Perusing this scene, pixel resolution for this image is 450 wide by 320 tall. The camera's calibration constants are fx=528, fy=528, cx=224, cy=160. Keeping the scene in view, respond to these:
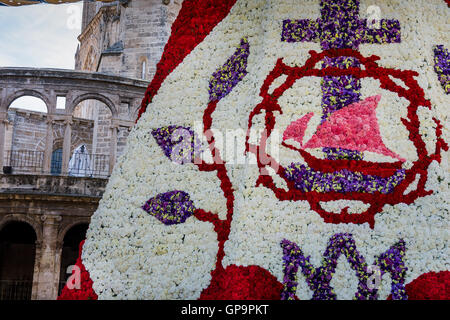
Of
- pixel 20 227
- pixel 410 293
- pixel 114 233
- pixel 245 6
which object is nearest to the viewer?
pixel 410 293

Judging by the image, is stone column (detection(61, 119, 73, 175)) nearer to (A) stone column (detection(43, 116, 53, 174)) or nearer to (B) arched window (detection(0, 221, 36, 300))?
(A) stone column (detection(43, 116, 53, 174))

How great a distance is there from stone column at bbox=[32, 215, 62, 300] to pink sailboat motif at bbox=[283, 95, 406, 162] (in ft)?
38.7

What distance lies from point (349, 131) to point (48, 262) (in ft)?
40.5

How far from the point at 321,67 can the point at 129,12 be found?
18315 millimetres

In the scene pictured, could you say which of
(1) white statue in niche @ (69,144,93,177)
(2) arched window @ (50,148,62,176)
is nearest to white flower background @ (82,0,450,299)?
(1) white statue in niche @ (69,144,93,177)

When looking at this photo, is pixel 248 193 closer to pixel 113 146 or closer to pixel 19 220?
pixel 113 146

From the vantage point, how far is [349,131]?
5055 millimetres

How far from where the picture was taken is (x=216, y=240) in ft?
A: 16.7

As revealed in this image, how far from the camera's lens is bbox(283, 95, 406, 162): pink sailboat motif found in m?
5.03

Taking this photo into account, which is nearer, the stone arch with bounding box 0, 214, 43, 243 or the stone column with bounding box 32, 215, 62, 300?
the stone column with bounding box 32, 215, 62, 300

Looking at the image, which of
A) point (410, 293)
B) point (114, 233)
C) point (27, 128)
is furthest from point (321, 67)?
point (27, 128)

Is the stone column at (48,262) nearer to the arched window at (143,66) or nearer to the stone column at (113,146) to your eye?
the stone column at (113,146)

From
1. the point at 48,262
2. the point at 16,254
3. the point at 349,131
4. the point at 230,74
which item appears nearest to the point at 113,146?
the point at 48,262
